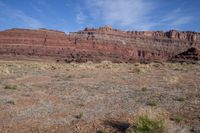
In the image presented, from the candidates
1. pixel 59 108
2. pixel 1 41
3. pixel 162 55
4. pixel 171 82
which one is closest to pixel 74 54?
pixel 1 41

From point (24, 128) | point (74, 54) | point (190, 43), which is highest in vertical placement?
point (190, 43)

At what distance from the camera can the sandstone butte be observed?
77375mm

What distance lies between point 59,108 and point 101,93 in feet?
11.0

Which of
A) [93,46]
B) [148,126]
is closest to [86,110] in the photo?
[148,126]

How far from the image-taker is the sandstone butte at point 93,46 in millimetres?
77375

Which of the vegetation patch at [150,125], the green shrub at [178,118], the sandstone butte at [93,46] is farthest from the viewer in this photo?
the sandstone butte at [93,46]

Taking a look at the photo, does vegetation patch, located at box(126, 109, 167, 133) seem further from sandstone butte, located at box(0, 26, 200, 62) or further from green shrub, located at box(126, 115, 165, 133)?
sandstone butte, located at box(0, 26, 200, 62)

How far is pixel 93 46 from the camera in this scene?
9812cm

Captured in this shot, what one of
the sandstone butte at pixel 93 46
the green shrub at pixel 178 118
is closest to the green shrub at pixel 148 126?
the green shrub at pixel 178 118

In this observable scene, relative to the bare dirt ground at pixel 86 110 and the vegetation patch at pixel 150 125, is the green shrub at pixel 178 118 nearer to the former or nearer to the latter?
the bare dirt ground at pixel 86 110

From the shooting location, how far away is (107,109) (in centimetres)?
857

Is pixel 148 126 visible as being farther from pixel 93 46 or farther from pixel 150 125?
pixel 93 46

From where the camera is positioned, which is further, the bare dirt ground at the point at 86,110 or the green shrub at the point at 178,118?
the green shrub at the point at 178,118

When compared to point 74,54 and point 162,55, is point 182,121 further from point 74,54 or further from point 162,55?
point 162,55
